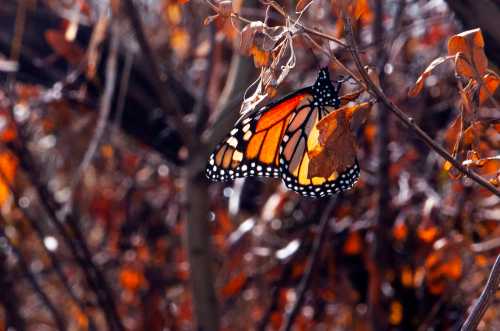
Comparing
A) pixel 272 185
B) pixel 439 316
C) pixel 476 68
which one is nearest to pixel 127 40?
pixel 272 185

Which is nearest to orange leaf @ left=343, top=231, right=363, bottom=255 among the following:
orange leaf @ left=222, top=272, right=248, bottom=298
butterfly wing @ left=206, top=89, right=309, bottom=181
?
orange leaf @ left=222, top=272, right=248, bottom=298

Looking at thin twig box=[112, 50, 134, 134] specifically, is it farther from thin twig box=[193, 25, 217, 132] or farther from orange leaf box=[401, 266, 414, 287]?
orange leaf box=[401, 266, 414, 287]

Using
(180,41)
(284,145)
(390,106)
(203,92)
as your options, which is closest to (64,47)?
(203,92)

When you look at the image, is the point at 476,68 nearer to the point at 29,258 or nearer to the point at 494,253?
the point at 494,253

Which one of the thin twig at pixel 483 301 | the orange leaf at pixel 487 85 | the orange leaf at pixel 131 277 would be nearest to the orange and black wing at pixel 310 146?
the orange leaf at pixel 487 85

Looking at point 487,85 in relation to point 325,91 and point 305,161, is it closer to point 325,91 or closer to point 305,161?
point 325,91

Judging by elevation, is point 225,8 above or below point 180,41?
below

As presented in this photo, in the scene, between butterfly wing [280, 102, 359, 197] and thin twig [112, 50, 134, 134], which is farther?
thin twig [112, 50, 134, 134]
